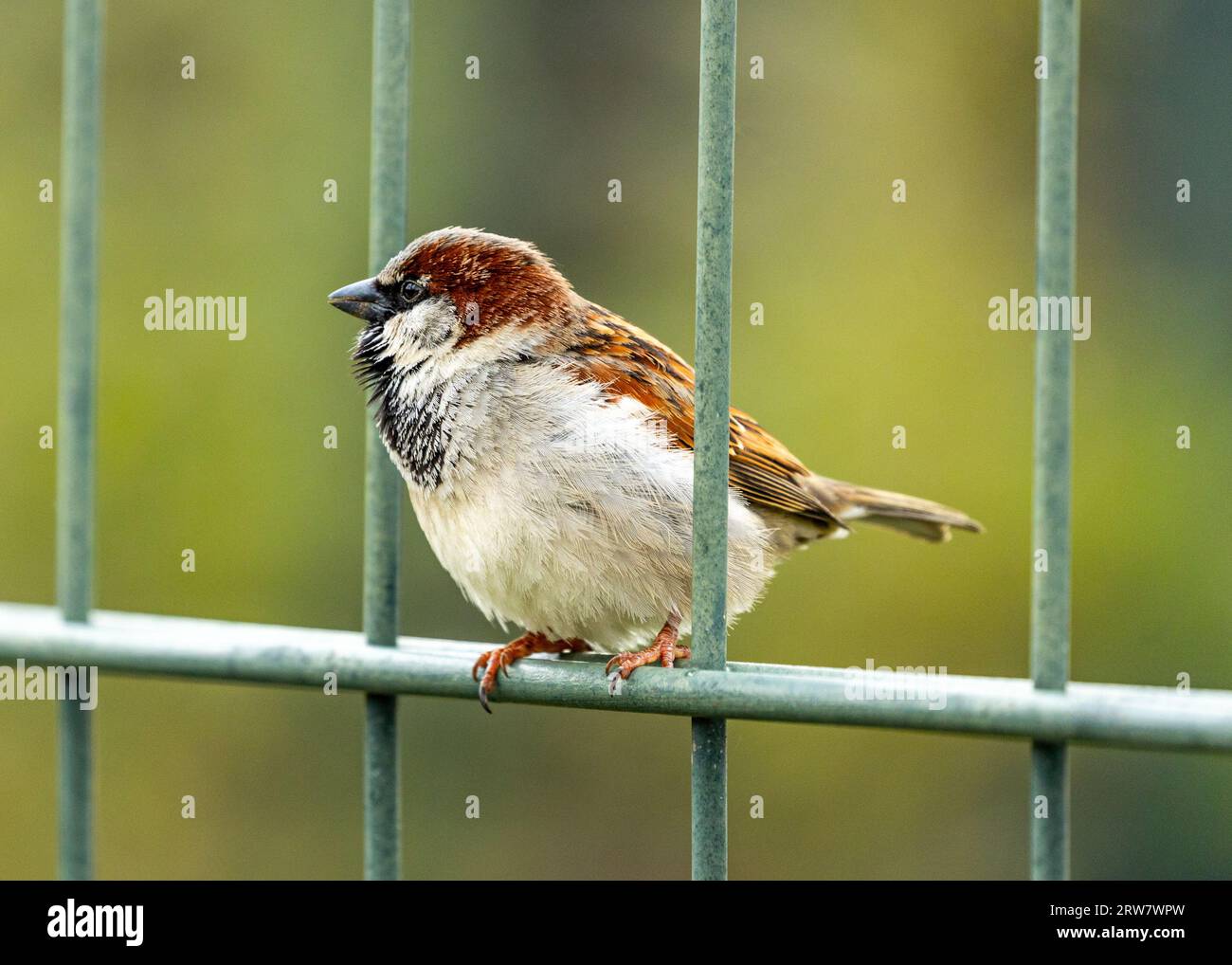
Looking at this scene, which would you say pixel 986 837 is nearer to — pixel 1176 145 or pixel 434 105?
pixel 1176 145

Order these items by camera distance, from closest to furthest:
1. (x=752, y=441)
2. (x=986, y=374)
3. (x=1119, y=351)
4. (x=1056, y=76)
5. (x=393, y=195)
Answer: (x=1056, y=76) → (x=393, y=195) → (x=752, y=441) → (x=986, y=374) → (x=1119, y=351)

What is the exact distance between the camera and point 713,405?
6.50 feet

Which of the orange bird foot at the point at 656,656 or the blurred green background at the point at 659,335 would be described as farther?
the blurred green background at the point at 659,335

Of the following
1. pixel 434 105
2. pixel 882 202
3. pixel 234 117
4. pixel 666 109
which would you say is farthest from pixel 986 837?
pixel 234 117

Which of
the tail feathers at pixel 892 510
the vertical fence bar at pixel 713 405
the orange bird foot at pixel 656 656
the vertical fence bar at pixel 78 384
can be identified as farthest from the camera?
the tail feathers at pixel 892 510

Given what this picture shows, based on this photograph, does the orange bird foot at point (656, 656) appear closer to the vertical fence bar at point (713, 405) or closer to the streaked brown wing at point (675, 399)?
the vertical fence bar at point (713, 405)

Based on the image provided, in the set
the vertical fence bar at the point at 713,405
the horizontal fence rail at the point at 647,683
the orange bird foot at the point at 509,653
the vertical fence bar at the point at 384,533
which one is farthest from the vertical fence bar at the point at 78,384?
the vertical fence bar at the point at 713,405

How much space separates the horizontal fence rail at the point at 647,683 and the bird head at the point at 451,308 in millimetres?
729

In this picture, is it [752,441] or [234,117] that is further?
[234,117]

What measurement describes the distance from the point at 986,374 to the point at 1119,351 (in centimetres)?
81

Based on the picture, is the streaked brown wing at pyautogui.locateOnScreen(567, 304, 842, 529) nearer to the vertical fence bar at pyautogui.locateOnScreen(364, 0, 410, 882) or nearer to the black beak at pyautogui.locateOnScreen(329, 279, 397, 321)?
the black beak at pyautogui.locateOnScreen(329, 279, 397, 321)

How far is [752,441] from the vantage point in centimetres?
312

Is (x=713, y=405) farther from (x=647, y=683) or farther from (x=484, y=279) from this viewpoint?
(x=484, y=279)

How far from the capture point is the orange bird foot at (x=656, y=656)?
6.76 ft
